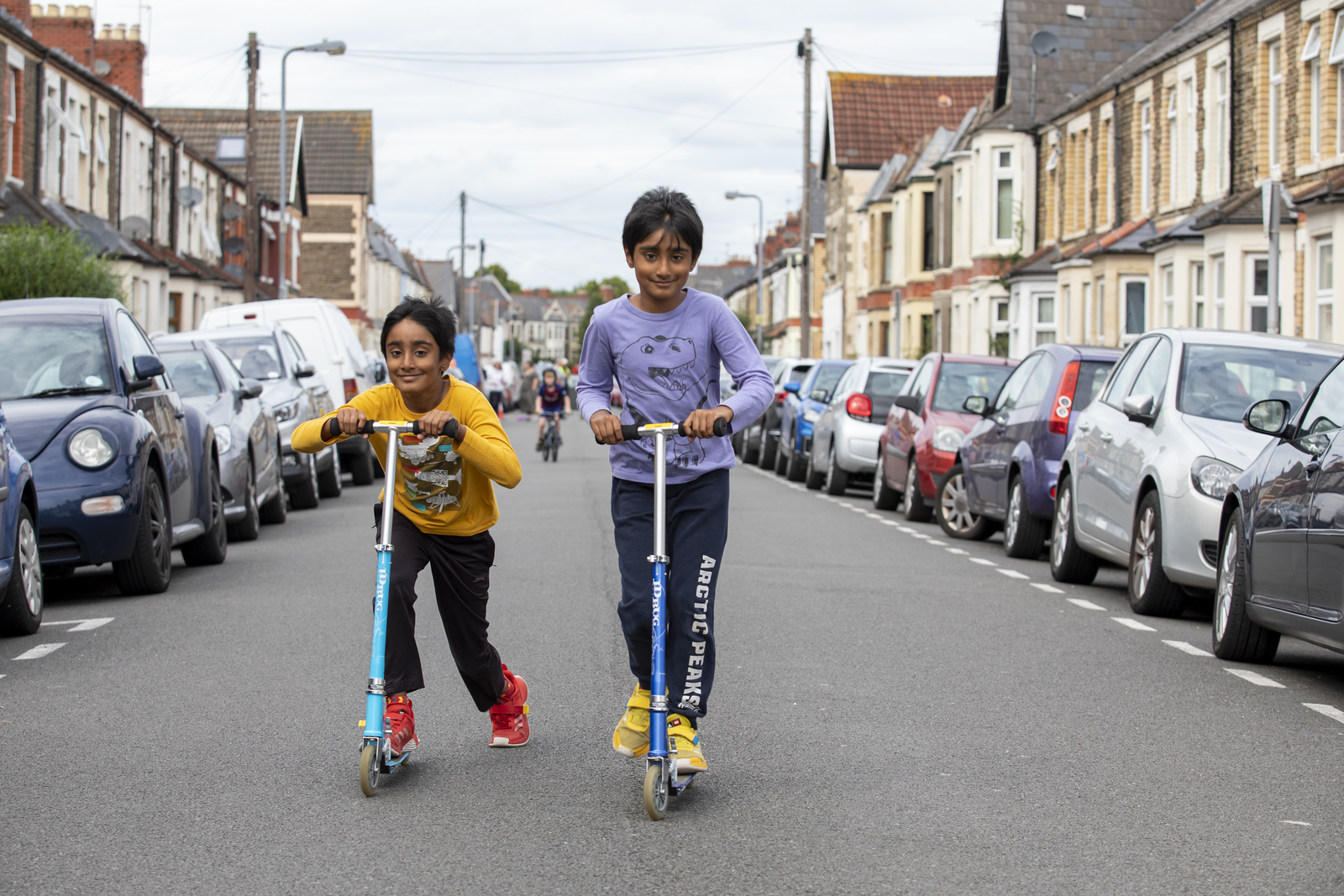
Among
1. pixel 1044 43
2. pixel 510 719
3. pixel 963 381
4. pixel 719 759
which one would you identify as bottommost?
pixel 719 759

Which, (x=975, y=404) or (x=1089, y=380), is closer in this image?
(x=1089, y=380)

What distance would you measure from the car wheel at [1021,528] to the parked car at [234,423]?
6125 mm

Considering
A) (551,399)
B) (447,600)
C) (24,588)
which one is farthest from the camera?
(551,399)

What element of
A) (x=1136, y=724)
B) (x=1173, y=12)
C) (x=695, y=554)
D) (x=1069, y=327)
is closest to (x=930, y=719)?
(x=1136, y=724)

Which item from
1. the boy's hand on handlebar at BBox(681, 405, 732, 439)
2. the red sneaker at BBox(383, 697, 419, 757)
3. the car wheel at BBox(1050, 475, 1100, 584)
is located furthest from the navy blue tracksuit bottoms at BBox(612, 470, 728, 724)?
the car wheel at BBox(1050, 475, 1100, 584)

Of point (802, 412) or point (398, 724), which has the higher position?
point (802, 412)

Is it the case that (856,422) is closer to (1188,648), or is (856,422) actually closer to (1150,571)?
(1150,571)

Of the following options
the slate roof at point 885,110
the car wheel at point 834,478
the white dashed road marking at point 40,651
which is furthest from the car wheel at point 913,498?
the slate roof at point 885,110

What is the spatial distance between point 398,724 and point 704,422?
4.77 feet

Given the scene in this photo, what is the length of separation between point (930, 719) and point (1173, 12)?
127ft

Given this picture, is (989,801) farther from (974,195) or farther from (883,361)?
(974,195)

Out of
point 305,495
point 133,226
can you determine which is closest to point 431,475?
point 305,495

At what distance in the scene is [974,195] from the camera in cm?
4522

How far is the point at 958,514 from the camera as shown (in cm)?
1655
